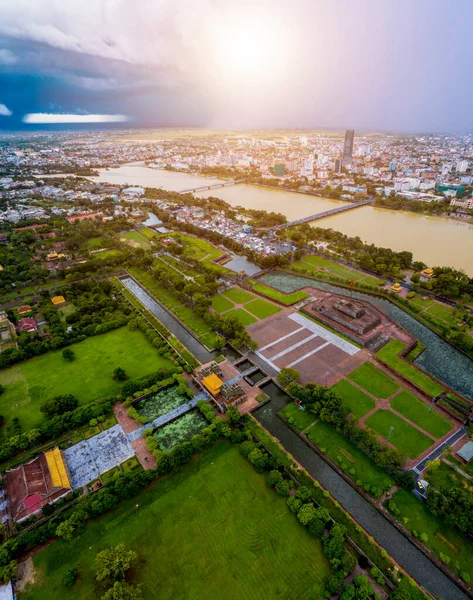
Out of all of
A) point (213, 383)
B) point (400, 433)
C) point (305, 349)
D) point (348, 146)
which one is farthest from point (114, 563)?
point (348, 146)

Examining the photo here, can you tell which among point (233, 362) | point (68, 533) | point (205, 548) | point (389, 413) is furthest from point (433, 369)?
point (68, 533)

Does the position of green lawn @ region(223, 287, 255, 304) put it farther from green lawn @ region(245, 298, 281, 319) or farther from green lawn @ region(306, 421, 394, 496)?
green lawn @ region(306, 421, 394, 496)

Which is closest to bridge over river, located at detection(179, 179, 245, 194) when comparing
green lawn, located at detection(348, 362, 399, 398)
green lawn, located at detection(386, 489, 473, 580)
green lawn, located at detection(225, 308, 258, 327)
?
green lawn, located at detection(225, 308, 258, 327)

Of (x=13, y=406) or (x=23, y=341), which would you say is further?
(x=23, y=341)

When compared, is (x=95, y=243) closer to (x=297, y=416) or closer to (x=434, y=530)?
(x=297, y=416)

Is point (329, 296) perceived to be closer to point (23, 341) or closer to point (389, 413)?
point (389, 413)

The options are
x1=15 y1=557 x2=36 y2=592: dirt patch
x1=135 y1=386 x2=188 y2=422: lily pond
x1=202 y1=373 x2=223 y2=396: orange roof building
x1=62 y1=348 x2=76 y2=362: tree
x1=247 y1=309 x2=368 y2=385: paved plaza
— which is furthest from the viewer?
x1=62 y1=348 x2=76 y2=362: tree

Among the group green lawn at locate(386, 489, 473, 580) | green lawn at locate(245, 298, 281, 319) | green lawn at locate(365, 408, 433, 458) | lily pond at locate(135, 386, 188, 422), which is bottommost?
lily pond at locate(135, 386, 188, 422)
